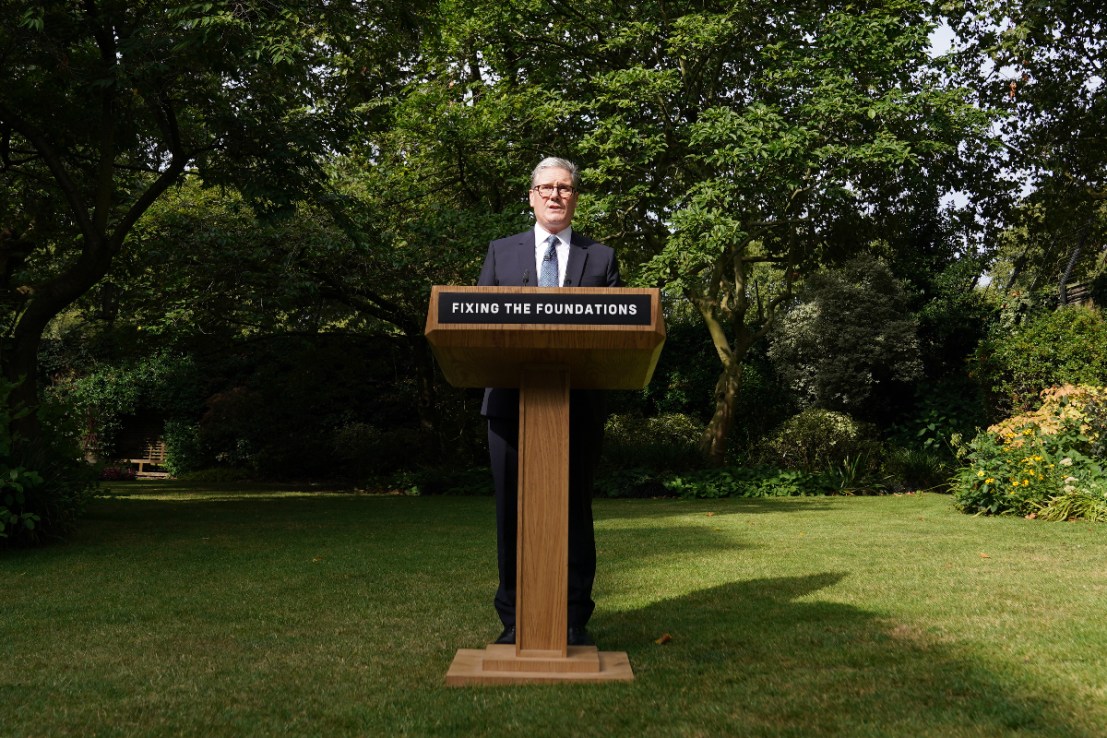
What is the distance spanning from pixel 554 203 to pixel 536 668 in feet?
6.01

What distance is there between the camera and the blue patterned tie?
13.1ft

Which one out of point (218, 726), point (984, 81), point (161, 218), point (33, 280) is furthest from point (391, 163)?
point (218, 726)

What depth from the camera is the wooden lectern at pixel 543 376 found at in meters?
3.34

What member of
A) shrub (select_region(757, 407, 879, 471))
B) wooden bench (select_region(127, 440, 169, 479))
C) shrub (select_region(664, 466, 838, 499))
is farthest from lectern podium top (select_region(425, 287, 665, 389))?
wooden bench (select_region(127, 440, 169, 479))

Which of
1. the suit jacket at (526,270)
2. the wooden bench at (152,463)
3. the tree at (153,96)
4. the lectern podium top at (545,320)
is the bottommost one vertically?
the wooden bench at (152,463)

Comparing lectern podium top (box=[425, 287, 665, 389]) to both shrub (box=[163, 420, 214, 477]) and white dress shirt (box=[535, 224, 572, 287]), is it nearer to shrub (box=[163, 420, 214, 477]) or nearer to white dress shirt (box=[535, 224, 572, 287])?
white dress shirt (box=[535, 224, 572, 287])

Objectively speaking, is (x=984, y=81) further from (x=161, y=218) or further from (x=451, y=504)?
(x=161, y=218)

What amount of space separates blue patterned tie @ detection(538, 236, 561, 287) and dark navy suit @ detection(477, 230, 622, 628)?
0.05m

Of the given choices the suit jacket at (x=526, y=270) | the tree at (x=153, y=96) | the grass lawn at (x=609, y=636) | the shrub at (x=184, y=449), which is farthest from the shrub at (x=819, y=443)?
the shrub at (x=184, y=449)

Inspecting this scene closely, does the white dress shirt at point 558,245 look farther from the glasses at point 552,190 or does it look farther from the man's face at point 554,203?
the glasses at point 552,190

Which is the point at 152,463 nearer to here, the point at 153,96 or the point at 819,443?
the point at 819,443

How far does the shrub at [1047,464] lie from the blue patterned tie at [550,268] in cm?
767

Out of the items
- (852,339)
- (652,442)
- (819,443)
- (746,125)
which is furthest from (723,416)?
(746,125)

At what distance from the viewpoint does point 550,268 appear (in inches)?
158
